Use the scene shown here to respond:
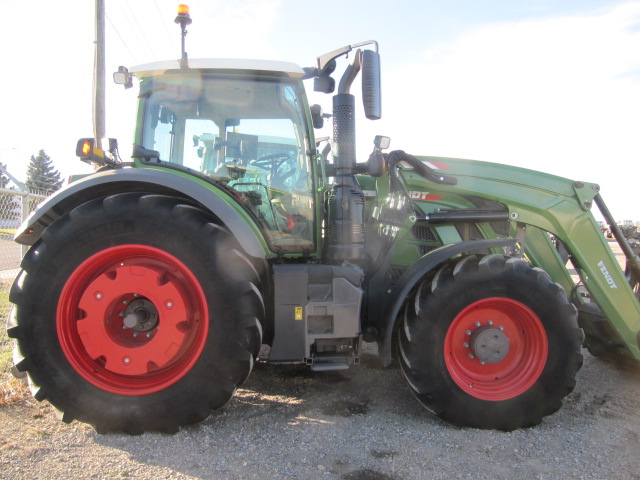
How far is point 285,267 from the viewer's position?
10.3 feet

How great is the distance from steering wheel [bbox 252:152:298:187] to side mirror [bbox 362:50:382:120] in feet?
2.37

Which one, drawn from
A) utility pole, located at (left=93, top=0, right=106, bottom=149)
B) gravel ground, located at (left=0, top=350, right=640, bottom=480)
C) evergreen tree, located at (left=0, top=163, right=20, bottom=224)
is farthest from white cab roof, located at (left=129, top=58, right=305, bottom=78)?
utility pole, located at (left=93, top=0, right=106, bottom=149)

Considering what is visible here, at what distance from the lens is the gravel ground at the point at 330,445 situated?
241 cm

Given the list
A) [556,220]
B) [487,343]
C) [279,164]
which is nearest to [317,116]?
[279,164]

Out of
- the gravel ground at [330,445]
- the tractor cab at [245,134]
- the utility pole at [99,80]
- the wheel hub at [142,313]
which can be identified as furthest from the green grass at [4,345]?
the utility pole at [99,80]

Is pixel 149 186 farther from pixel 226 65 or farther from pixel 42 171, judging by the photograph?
pixel 42 171

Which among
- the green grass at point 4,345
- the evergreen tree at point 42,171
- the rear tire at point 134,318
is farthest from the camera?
the evergreen tree at point 42,171

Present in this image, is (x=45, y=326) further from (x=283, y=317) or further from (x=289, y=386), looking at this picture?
(x=289, y=386)

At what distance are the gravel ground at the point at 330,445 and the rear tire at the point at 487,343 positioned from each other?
164 millimetres

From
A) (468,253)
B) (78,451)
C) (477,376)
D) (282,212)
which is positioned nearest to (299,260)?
(282,212)

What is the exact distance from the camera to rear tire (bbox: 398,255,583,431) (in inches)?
117

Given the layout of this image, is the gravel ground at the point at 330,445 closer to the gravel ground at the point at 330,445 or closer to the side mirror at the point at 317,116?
the gravel ground at the point at 330,445

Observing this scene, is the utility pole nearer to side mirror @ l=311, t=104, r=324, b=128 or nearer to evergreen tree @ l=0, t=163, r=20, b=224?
evergreen tree @ l=0, t=163, r=20, b=224

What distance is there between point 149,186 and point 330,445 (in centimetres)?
194
